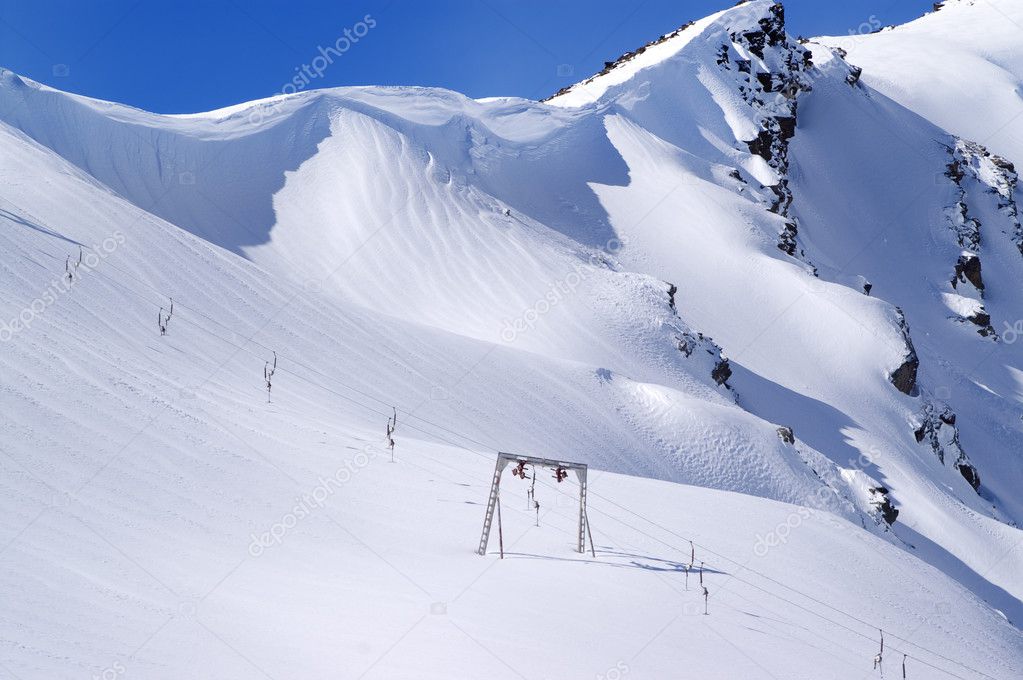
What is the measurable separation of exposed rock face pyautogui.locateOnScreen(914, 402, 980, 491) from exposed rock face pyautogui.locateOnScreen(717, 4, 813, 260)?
64.3ft

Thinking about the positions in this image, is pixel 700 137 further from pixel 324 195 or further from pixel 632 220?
pixel 324 195

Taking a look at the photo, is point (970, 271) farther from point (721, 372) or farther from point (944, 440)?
point (721, 372)

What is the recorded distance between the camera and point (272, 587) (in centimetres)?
898

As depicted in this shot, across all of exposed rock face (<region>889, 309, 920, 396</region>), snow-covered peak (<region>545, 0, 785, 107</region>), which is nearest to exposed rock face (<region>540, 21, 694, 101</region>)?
snow-covered peak (<region>545, 0, 785, 107</region>)

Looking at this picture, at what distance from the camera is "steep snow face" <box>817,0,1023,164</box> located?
270ft

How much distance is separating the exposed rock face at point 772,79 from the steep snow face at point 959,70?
17.5m

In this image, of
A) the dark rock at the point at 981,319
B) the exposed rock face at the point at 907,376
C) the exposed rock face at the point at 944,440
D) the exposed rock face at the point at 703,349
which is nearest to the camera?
the exposed rock face at the point at 703,349

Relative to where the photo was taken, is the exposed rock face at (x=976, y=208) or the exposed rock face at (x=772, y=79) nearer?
the exposed rock face at (x=772, y=79)

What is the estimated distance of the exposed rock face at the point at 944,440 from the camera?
138ft

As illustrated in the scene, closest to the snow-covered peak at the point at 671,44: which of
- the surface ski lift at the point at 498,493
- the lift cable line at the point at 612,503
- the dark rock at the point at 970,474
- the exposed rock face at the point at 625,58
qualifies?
the exposed rock face at the point at 625,58

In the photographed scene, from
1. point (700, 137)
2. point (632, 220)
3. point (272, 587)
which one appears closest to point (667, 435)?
point (272, 587)

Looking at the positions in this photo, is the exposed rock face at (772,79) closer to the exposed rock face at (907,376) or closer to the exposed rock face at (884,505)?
the exposed rock face at (907,376)

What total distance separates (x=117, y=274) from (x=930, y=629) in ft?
62.6

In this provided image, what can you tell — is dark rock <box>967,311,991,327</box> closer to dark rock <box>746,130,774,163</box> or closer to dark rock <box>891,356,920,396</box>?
dark rock <box>746,130,774,163</box>
